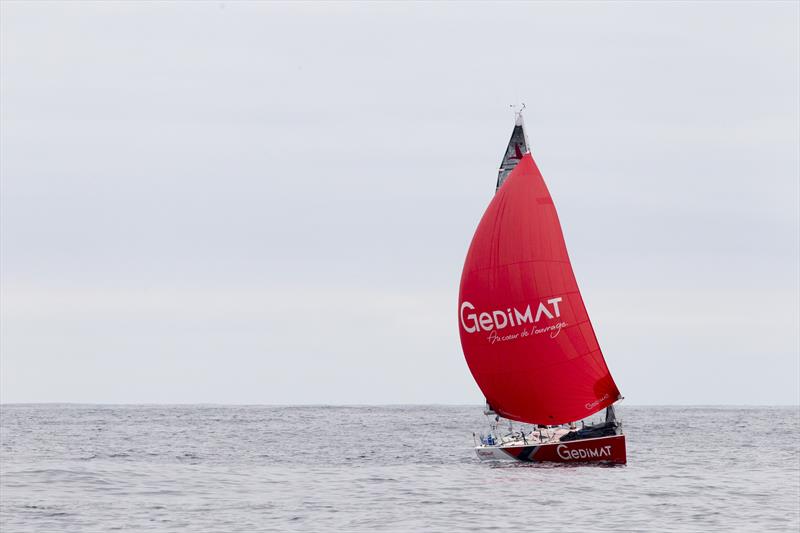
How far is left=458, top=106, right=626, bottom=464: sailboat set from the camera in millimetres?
51562

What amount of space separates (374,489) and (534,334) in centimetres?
1083

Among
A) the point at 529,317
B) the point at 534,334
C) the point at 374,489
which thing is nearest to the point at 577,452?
the point at 534,334

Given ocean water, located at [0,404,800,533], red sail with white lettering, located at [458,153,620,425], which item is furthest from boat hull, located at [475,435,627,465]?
red sail with white lettering, located at [458,153,620,425]

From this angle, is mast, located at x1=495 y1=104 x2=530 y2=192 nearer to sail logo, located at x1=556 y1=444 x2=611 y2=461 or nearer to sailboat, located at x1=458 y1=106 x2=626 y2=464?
sailboat, located at x1=458 y1=106 x2=626 y2=464

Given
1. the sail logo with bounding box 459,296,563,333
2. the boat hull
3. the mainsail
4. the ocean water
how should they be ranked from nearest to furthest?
the ocean water → the boat hull → the sail logo with bounding box 459,296,563,333 → the mainsail

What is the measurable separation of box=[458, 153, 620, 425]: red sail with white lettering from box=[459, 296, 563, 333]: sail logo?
40mm

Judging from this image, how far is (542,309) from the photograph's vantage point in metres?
51.8

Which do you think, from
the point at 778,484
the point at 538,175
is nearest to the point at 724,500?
the point at 778,484

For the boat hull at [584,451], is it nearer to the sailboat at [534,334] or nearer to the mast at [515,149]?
the sailboat at [534,334]

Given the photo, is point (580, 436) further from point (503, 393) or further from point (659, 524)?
point (659, 524)

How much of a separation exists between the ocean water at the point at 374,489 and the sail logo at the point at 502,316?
564 centimetres

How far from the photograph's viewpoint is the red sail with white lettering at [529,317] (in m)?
51.7

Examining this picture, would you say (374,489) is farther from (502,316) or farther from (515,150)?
(515,150)

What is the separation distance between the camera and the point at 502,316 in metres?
52.3
